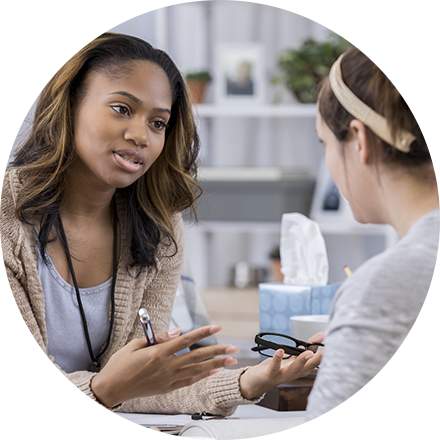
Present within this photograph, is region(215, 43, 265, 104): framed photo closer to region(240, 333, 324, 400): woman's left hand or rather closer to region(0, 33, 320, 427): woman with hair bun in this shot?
region(0, 33, 320, 427): woman with hair bun

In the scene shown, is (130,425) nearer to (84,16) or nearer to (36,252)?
(36,252)

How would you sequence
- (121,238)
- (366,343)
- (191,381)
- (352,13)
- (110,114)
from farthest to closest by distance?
(352,13), (121,238), (110,114), (191,381), (366,343)

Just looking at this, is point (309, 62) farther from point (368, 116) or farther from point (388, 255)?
point (388, 255)

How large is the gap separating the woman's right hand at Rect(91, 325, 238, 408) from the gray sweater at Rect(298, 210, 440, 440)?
0.26m

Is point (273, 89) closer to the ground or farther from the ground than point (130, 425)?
farther from the ground

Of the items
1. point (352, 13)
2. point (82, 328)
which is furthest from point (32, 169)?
point (352, 13)

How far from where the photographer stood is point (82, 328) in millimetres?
1065

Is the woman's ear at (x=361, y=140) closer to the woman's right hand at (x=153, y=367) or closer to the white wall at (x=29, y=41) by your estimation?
the woman's right hand at (x=153, y=367)

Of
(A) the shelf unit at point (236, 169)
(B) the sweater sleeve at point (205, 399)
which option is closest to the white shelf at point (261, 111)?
(A) the shelf unit at point (236, 169)

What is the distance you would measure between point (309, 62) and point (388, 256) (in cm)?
190

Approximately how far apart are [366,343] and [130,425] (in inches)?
19.8

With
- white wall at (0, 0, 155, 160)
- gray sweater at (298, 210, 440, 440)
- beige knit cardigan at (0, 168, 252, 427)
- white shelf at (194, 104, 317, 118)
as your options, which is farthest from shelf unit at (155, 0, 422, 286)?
gray sweater at (298, 210, 440, 440)

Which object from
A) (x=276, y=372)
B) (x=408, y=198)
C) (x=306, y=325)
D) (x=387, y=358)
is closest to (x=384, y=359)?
(x=387, y=358)

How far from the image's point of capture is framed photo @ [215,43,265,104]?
248 centimetres
